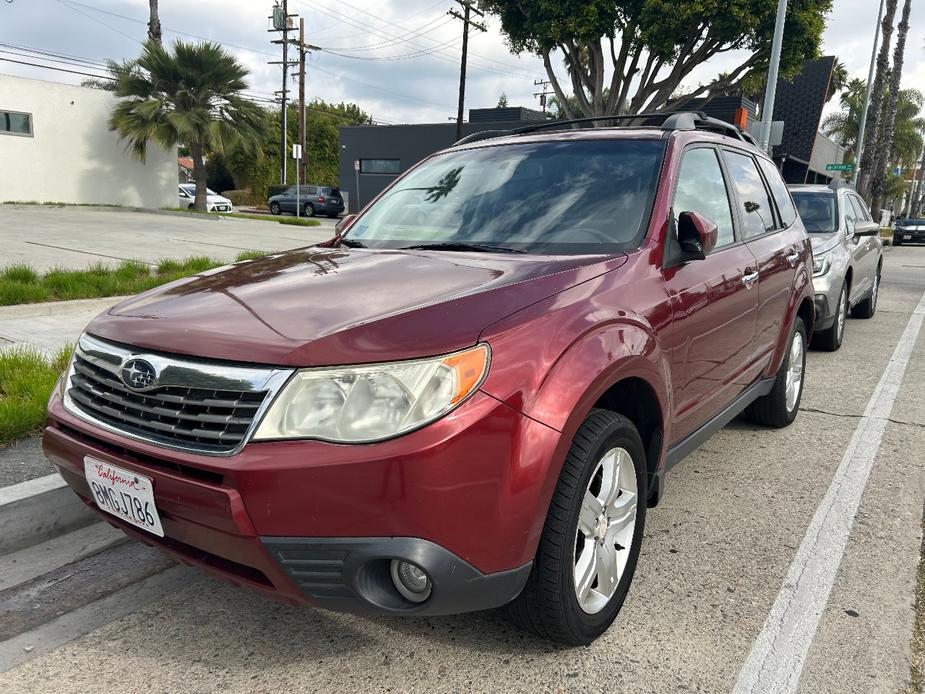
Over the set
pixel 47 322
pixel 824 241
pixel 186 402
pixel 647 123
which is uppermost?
pixel 647 123

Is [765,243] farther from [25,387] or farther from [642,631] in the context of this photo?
[25,387]

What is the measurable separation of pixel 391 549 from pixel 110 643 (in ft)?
4.01

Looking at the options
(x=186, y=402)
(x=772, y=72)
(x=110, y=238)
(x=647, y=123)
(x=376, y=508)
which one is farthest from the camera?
(x=772, y=72)

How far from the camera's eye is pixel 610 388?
93.7 inches

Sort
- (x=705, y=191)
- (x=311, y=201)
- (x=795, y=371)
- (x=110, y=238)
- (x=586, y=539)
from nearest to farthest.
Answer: (x=586, y=539) < (x=705, y=191) < (x=795, y=371) < (x=110, y=238) < (x=311, y=201)

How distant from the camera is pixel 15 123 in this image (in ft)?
71.1

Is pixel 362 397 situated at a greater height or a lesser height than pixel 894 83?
lesser

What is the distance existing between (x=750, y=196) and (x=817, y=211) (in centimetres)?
445

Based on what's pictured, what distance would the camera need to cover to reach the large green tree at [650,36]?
755 inches

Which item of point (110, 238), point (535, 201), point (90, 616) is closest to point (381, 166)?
point (110, 238)

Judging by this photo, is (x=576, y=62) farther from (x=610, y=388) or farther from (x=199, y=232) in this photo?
(x=610, y=388)

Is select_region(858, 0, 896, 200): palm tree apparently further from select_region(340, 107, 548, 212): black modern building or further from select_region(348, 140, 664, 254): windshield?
select_region(348, 140, 664, 254): windshield

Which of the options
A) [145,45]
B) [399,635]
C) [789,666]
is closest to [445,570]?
[399,635]

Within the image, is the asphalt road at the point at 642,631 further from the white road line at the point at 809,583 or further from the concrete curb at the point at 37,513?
the concrete curb at the point at 37,513
